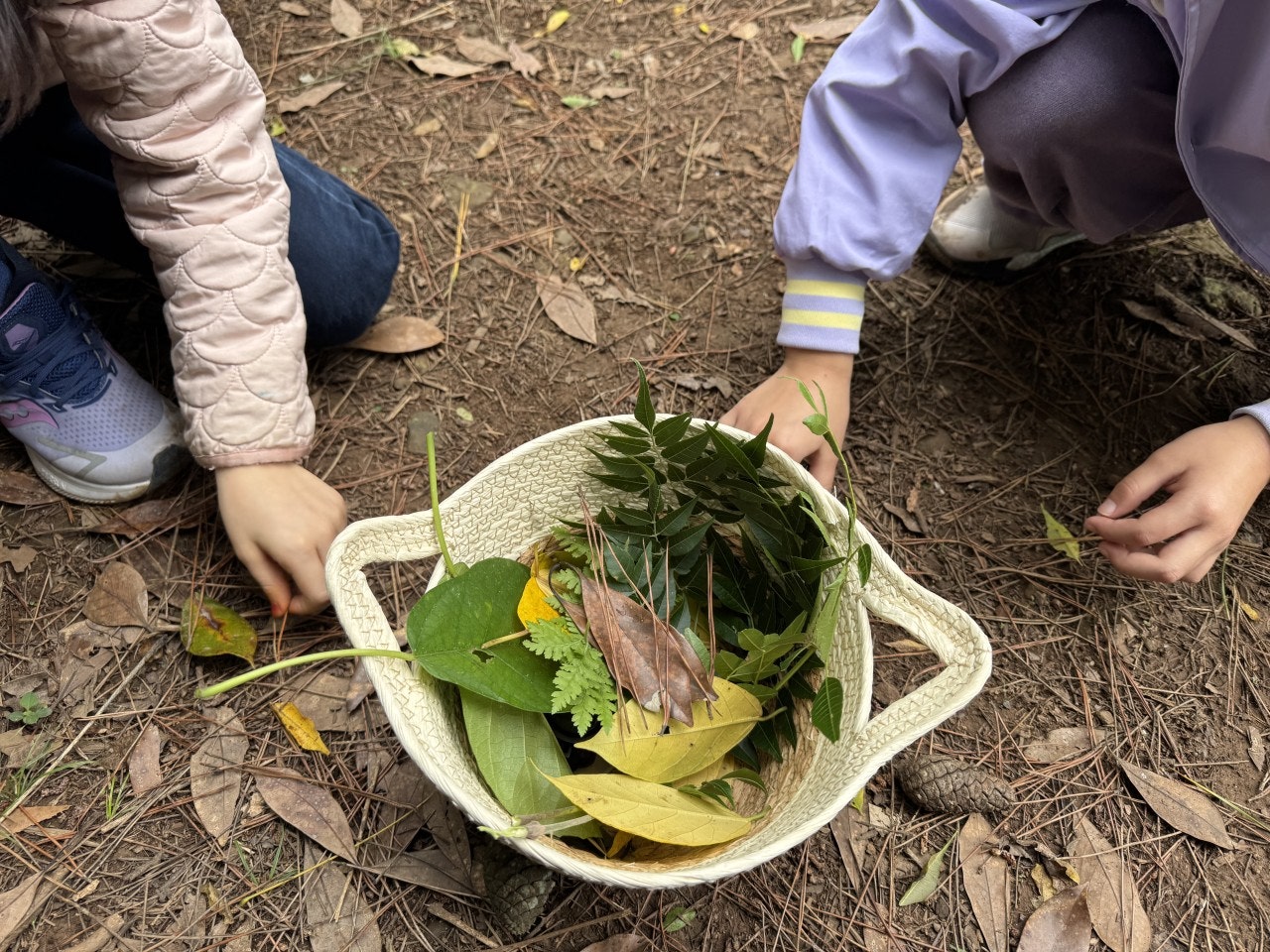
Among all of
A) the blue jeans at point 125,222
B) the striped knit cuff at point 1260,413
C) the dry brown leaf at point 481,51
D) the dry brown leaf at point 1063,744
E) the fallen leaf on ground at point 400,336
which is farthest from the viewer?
the dry brown leaf at point 481,51

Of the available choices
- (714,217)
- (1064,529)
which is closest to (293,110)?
(714,217)

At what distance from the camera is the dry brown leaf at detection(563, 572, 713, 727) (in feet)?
3.02

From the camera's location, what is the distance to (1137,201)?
4.43 feet

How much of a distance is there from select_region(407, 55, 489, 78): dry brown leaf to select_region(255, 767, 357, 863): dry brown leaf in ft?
4.91

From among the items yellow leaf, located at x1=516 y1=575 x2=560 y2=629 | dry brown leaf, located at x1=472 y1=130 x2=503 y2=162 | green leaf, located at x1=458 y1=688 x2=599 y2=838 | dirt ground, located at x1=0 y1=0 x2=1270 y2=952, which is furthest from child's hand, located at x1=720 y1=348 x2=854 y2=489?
dry brown leaf, located at x1=472 y1=130 x2=503 y2=162

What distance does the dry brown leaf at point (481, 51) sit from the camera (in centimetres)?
192

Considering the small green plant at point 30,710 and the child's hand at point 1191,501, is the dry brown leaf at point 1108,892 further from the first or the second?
the small green plant at point 30,710

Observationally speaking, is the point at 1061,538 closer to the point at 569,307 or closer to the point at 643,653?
the point at 643,653

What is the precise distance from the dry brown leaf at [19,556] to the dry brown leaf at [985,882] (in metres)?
1.54

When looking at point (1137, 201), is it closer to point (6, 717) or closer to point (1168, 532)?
point (1168, 532)

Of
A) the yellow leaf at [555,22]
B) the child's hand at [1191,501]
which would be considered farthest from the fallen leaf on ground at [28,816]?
the yellow leaf at [555,22]

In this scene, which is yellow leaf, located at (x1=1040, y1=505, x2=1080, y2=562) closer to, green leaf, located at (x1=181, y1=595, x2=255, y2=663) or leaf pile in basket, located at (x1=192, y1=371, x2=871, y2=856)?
leaf pile in basket, located at (x1=192, y1=371, x2=871, y2=856)

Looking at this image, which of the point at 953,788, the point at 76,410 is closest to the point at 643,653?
the point at 953,788

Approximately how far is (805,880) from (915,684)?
0.34 metres
